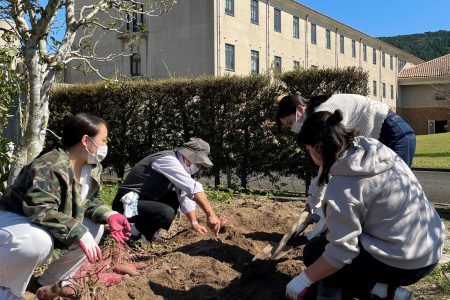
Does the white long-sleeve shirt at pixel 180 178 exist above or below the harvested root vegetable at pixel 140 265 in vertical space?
above

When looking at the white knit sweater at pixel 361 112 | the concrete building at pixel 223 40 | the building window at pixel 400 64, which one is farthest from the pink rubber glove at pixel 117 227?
the building window at pixel 400 64

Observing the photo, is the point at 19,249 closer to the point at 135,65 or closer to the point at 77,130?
the point at 77,130

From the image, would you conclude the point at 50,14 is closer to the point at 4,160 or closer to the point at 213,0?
the point at 4,160

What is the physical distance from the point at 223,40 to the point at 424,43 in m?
72.1

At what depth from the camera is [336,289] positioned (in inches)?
105

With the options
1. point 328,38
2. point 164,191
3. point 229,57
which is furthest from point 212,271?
point 328,38

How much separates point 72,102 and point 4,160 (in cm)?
574

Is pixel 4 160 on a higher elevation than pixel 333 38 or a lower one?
lower

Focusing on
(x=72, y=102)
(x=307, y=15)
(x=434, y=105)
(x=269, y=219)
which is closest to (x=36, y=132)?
(x=269, y=219)

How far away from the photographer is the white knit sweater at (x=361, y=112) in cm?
372

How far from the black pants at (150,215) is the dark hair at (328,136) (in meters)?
2.12

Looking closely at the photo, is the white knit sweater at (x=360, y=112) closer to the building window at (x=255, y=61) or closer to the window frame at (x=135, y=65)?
the building window at (x=255, y=61)

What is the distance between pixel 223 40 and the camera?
2717 centimetres

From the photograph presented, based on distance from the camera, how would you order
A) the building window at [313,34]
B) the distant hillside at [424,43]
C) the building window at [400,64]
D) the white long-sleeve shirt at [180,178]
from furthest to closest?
the distant hillside at [424,43], the building window at [400,64], the building window at [313,34], the white long-sleeve shirt at [180,178]
